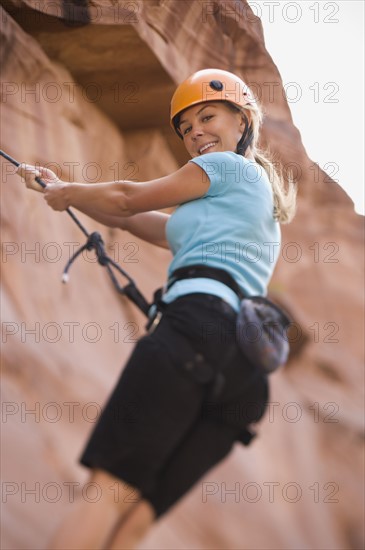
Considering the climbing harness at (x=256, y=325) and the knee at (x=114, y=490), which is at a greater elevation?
the climbing harness at (x=256, y=325)

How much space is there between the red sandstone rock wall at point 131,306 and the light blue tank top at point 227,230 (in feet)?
5.56

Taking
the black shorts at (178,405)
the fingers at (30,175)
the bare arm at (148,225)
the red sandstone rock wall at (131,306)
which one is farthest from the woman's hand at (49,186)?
the red sandstone rock wall at (131,306)

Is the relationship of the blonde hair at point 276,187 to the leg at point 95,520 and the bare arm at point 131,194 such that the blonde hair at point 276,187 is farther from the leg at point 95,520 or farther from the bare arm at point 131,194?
the leg at point 95,520

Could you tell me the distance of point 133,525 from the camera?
2.12m

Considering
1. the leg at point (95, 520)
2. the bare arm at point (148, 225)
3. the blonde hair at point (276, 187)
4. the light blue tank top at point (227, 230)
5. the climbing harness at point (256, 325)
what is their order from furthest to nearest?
the bare arm at point (148, 225), the blonde hair at point (276, 187), the light blue tank top at point (227, 230), the climbing harness at point (256, 325), the leg at point (95, 520)

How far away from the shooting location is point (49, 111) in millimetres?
5508

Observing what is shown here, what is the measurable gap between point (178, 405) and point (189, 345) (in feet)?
0.52

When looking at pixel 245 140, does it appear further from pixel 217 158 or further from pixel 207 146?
pixel 217 158

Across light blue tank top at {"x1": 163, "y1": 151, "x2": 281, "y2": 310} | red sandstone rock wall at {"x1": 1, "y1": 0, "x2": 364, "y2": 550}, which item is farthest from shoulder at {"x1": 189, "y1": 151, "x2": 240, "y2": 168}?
red sandstone rock wall at {"x1": 1, "y1": 0, "x2": 364, "y2": 550}

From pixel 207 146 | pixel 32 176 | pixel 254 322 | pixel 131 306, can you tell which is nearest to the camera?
pixel 254 322

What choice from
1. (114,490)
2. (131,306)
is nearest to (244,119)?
(114,490)

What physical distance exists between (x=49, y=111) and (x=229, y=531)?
2.97m

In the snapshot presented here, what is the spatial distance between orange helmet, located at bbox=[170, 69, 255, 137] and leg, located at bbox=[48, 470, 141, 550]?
3.88ft

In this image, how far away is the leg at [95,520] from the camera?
2020mm
